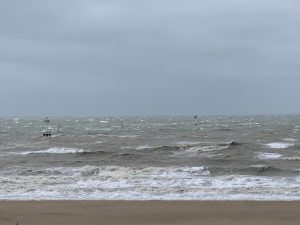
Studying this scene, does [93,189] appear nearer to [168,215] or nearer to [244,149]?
[168,215]

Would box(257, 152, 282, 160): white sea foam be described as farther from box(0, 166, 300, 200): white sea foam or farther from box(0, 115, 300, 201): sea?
box(0, 166, 300, 200): white sea foam

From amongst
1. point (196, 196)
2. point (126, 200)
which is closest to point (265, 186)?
point (196, 196)

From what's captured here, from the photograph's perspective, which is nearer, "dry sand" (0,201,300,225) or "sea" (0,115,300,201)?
"dry sand" (0,201,300,225)

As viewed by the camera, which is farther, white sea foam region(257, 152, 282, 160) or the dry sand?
white sea foam region(257, 152, 282, 160)

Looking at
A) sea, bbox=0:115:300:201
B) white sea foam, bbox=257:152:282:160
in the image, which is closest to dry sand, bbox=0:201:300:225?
sea, bbox=0:115:300:201

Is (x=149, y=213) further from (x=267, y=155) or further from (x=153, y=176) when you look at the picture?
(x=267, y=155)

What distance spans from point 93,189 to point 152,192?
1994 mm

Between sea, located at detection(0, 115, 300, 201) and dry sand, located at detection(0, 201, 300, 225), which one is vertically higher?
dry sand, located at detection(0, 201, 300, 225)

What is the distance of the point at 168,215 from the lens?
35.0 ft

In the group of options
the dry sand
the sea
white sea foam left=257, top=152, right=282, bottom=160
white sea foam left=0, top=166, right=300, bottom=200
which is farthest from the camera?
white sea foam left=257, top=152, right=282, bottom=160

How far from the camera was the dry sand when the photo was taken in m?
10.1

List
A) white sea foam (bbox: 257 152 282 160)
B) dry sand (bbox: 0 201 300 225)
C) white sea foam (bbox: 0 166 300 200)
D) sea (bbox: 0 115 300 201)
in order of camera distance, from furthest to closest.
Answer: white sea foam (bbox: 257 152 282 160) → sea (bbox: 0 115 300 201) → white sea foam (bbox: 0 166 300 200) → dry sand (bbox: 0 201 300 225)

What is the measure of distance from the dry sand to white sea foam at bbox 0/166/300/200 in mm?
1054

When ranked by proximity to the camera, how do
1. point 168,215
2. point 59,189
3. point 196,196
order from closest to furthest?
point 168,215
point 196,196
point 59,189
